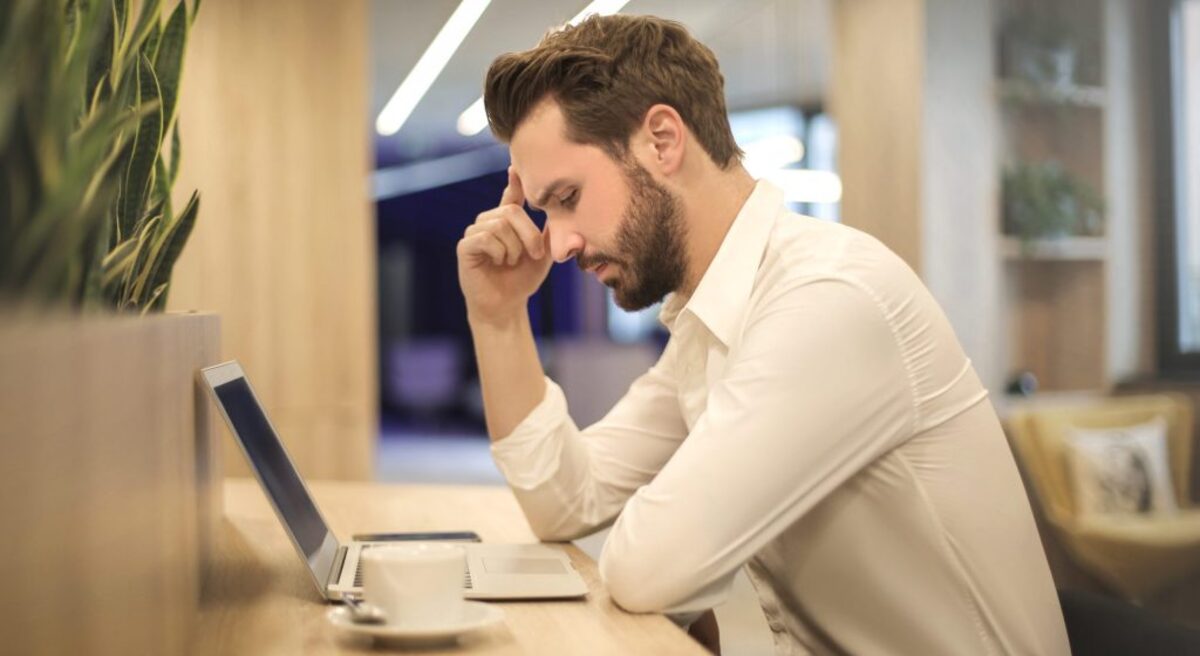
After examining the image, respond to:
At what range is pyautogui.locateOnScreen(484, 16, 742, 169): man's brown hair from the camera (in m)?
1.53

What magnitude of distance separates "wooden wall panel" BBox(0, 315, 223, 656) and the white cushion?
11.5 ft

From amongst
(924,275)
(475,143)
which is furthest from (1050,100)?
(475,143)

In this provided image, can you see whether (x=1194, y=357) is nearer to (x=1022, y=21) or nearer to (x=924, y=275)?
(x=924, y=275)

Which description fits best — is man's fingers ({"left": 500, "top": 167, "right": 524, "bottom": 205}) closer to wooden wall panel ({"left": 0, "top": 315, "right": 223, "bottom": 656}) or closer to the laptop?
the laptop

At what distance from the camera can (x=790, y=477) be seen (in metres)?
1.20

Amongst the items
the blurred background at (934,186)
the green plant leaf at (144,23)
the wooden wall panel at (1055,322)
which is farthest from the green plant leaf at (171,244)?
the wooden wall panel at (1055,322)

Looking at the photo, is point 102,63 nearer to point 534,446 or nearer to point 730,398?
point 730,398

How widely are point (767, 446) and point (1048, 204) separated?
3.60 metres

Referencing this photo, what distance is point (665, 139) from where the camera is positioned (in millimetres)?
1556

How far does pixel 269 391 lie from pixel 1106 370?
307cm

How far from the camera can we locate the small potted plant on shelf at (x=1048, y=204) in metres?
4.41

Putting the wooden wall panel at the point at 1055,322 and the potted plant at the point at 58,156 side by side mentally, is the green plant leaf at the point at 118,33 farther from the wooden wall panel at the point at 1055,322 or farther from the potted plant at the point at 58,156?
the wooden wall panel at the point at 1055,322

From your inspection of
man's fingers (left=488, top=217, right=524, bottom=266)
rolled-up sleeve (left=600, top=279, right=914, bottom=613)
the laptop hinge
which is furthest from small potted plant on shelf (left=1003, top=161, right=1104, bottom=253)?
the laptop hinge

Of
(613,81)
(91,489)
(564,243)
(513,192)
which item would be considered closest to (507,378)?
(564,243)
